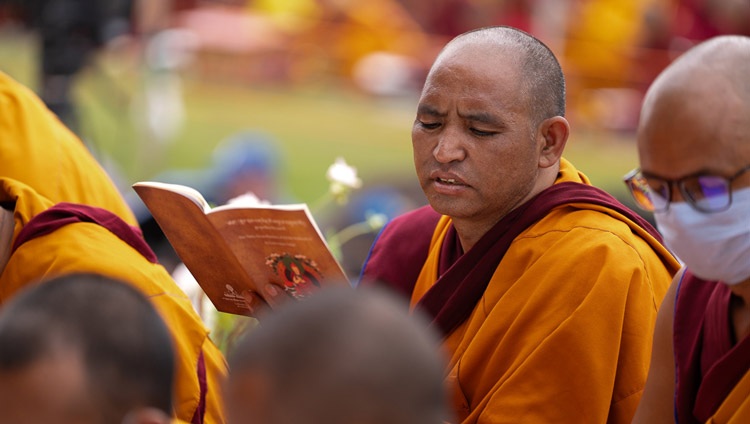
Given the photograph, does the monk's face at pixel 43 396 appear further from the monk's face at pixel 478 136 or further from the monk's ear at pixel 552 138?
the monk's ear at pixel 552 138

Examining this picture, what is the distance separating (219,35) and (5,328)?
13134 millimetres

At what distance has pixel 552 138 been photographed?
2812 millimetres

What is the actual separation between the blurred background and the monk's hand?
3.50m

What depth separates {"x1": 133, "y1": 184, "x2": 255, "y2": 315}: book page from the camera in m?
2.79

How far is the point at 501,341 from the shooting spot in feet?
8.50

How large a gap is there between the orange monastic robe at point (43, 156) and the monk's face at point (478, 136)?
0.90 m

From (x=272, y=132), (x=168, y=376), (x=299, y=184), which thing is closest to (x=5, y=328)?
(x=168, y=376)

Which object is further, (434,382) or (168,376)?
(168,376)

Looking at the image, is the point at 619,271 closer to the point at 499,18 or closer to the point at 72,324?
the point at 72,324

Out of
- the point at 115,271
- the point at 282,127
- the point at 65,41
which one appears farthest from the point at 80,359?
the point at 282,127

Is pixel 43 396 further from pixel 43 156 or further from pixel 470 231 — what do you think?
pixel 43 156

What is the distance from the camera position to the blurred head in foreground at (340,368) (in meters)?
1.42

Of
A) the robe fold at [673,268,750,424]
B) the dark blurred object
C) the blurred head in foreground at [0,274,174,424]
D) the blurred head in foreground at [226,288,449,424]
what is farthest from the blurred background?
the blurred head in foreground at [226,288,449,424]

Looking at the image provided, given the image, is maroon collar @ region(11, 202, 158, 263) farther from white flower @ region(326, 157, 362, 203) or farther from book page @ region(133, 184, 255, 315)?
white flower @ region(326, 157, 362, 203)
